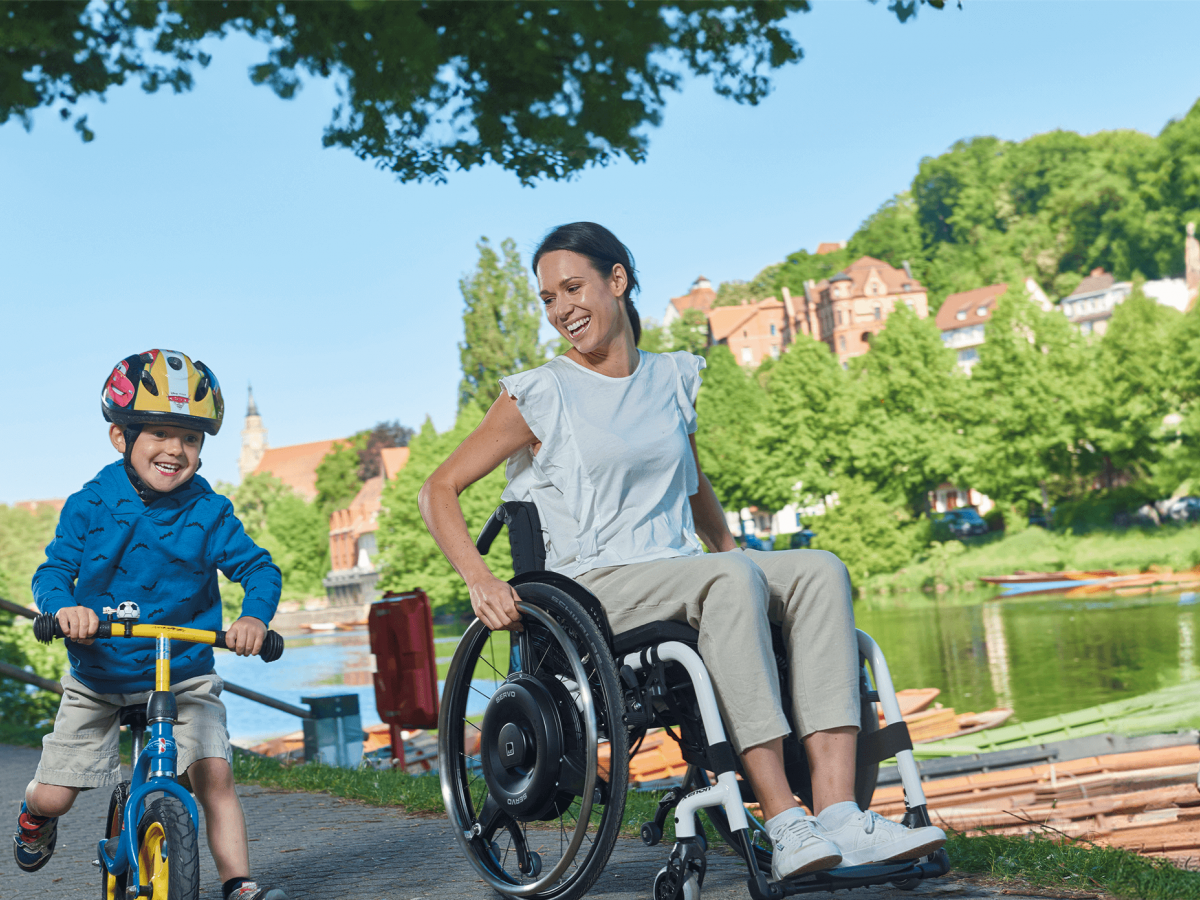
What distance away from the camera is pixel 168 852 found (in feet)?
8.46

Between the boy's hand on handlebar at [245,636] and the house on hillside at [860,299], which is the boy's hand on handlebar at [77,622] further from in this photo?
the house on hillside at [860,299]

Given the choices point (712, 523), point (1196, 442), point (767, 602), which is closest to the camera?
point (767, 602)

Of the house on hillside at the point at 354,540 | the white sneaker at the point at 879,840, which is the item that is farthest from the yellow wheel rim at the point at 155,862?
the house on hillside at the point at 354,540

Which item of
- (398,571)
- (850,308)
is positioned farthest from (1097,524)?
(850,308)

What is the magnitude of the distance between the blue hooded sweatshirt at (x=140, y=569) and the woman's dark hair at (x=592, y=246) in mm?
1156

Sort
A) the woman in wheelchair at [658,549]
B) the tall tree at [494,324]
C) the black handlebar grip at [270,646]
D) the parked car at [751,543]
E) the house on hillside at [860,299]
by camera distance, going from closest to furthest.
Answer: the woman in wheelchair at [658,549]
the black handlebar grip at [270,646]
the parked car at [751,543]
the tall tree at [494,324]
the house on hillside at [860,299]

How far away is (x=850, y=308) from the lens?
90.9 meters

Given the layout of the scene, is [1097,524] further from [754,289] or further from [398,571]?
[754,289]

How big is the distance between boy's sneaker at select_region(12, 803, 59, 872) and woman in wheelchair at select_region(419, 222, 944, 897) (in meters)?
1.28

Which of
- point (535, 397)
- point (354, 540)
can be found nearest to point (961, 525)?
point (535, 397)

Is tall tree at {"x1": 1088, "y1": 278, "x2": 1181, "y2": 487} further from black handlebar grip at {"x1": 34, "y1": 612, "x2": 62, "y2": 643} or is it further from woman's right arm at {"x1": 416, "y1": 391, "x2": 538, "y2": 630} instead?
black handlebar grip at {"x1": 34, "y1": 612, "x2": 62, "y2": 643}

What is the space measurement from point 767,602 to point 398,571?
148 feet

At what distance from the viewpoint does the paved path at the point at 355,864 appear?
132 inches

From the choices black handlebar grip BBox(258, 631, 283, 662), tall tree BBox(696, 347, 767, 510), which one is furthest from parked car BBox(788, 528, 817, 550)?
black handlebar grip BBox(258, 631, 283, 662)
